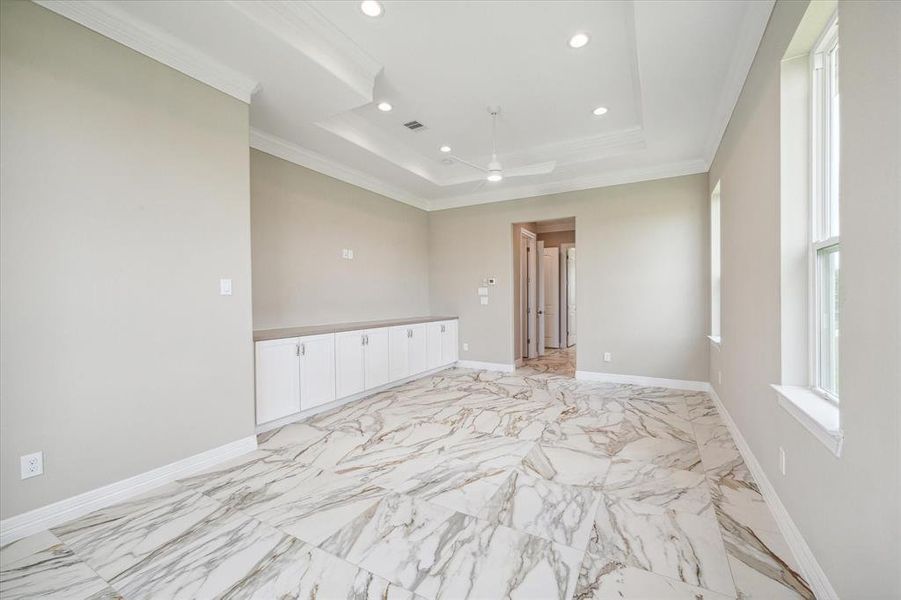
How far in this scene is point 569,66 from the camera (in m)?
2.91

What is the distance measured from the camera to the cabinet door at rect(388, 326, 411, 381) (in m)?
4.76

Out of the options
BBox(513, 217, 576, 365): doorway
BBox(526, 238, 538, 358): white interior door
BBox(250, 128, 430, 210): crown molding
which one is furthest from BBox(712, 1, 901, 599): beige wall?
BBox(526, 238, 538, 358): white interior door

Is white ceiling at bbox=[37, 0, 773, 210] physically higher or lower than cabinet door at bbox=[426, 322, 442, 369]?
higher

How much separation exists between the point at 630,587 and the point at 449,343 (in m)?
4.54

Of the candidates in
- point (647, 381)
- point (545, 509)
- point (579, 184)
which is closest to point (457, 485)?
A: point (545, 509)

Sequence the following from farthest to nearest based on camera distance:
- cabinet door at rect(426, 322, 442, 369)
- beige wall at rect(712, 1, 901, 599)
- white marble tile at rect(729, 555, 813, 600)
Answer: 1. cabinet door at rect(426, 322, 442, 369)
2. white marble tile at rect(729, 555, 813, 600)
3. beige wall at rect(712, 1, 901, 599)

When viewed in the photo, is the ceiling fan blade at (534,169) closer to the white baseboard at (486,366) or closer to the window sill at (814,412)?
the white baseboard at (486,366)

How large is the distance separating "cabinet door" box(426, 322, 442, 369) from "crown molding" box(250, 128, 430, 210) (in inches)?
82.6

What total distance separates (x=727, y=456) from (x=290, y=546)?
2.98 metres

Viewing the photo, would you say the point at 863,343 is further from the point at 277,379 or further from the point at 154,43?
the point at 154,43

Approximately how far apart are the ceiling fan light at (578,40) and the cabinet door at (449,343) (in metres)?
3.99

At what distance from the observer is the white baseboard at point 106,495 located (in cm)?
185

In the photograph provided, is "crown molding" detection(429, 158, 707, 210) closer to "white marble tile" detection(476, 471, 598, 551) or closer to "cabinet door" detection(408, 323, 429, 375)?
"cabinet door" detection(408, 323, 429, 375)

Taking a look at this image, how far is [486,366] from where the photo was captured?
233 inches
